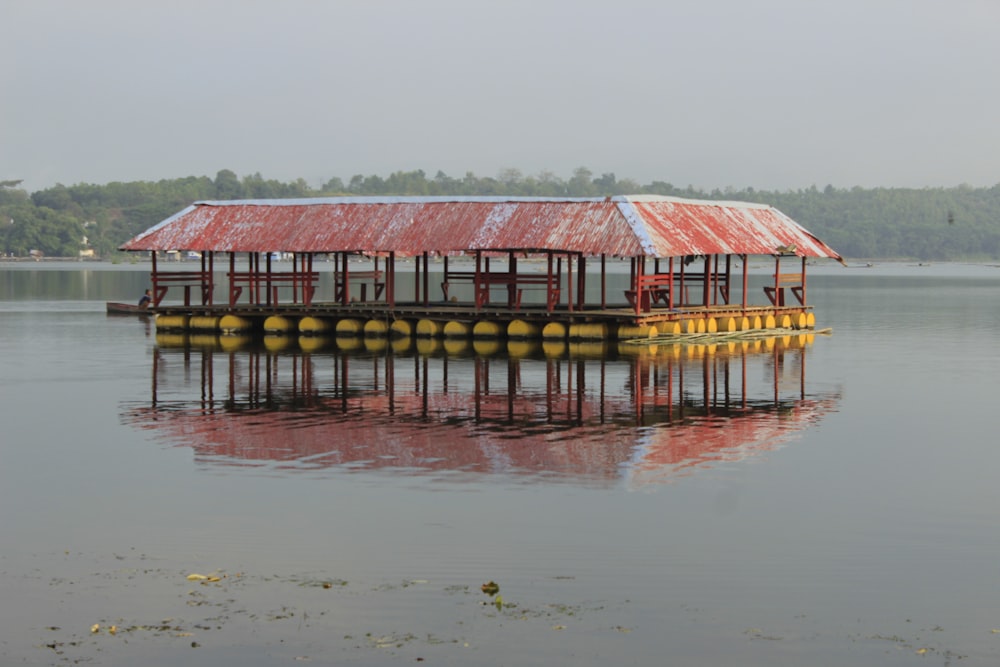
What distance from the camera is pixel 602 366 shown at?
131 ft

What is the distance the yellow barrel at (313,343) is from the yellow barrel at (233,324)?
9.52ft

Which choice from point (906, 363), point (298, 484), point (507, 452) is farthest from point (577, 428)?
point (906, 363)

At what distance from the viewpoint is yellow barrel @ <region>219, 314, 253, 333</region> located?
52250mm

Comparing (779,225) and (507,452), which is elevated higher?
(779,225)

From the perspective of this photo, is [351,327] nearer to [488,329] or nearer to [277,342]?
[277,342]

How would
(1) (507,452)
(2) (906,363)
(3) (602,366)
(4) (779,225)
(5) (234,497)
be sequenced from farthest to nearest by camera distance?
(4) (779,225)
(2) (906,363)
(3) (602,366)
(1) (507,452)
(5) (234,497)

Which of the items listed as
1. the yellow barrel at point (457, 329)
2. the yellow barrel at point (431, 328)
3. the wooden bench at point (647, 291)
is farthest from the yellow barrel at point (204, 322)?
the wooden bench at point (647, 291)

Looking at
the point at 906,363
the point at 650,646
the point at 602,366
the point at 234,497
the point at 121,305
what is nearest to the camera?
the point at 650,646

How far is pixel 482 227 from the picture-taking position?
50.2 m

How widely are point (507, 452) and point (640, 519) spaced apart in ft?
19.3

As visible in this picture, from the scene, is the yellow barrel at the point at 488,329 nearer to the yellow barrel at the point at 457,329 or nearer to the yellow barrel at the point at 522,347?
the yellow barrel at the point at 457,329

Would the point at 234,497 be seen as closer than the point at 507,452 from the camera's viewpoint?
Yes

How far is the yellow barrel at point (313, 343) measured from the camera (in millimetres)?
46453

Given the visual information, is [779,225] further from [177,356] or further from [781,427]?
[781,427]
